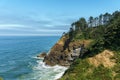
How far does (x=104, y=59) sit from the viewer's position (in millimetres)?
59688

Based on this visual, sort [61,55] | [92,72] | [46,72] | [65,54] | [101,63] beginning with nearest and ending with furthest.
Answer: [92,72], [101,63], [46,72], [65,54], [61,55]

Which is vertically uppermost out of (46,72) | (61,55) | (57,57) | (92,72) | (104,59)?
(104,59)

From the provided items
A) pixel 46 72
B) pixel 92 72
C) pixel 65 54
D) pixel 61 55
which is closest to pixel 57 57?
pixel 61 55

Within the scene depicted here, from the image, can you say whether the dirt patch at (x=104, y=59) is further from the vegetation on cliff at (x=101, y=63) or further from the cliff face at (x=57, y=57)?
the cliff face at (x=57, y=57)

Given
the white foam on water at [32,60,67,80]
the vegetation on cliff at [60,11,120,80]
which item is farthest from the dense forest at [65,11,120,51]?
the white foam on water at [32,60,67,80]

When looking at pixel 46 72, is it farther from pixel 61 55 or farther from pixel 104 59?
pixel 104 59

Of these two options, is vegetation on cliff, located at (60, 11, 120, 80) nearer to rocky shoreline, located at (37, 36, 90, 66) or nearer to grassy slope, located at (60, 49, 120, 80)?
grassy slope, located at (60, 49, 120, 80)

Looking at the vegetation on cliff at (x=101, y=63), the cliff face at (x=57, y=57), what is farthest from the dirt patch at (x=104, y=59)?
the cliff face at (x=57, y=57)

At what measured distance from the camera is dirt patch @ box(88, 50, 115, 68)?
58.7 metres

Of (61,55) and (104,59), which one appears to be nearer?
(104,59)

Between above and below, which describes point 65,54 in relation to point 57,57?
above

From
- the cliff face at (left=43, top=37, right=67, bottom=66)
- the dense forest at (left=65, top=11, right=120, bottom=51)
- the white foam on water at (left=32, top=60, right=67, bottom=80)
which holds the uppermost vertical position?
the dense forest at (left=65, top=11, right=120, bottom=51)

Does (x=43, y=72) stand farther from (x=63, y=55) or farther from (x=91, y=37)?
(x=91, y=37)

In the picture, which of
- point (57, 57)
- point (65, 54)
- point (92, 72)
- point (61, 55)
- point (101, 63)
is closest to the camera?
point (92, 72)
